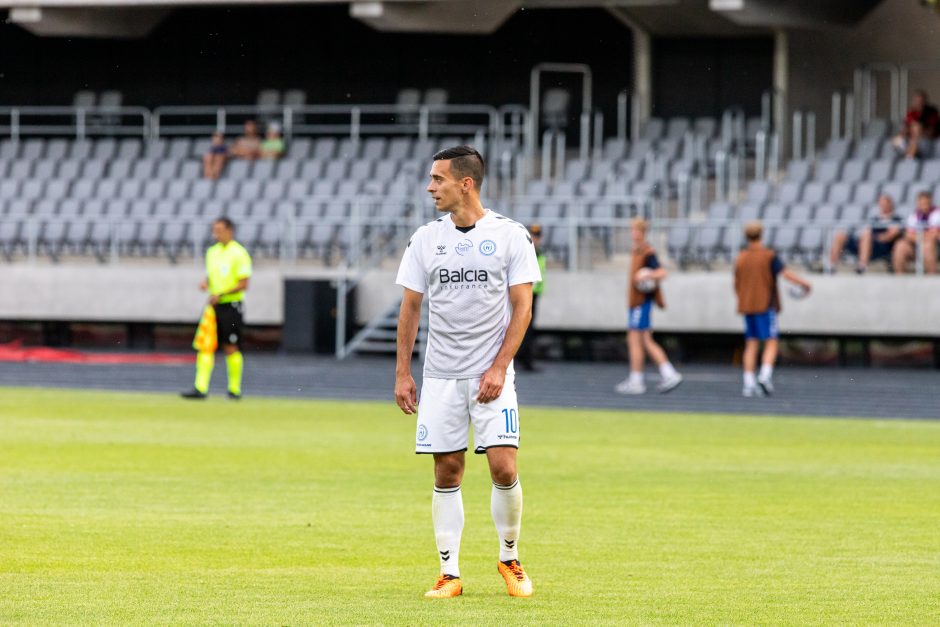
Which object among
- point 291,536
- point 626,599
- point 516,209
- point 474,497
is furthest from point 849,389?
point 626,599

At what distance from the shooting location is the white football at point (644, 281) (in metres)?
21.2

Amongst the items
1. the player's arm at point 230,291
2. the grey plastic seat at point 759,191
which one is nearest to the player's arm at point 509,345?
the player's arm at point 230,291

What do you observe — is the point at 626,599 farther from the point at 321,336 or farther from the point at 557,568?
the point at 321,336

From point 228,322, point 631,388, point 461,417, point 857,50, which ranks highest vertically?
point 857,50

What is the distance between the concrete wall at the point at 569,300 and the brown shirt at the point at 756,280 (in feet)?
21.3

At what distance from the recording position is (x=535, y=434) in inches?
659

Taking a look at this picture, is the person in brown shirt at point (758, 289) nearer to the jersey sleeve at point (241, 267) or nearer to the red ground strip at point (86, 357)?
the jersey sleeve at point (241, 267)

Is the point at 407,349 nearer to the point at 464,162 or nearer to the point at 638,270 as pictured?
the point at 464,162

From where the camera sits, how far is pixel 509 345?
24.7 feet

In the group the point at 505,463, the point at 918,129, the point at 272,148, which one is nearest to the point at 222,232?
the point at 505,463

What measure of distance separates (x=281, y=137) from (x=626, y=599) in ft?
97.8

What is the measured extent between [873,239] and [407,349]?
813 inches

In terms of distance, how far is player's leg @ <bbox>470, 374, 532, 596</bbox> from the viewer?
24.9ft

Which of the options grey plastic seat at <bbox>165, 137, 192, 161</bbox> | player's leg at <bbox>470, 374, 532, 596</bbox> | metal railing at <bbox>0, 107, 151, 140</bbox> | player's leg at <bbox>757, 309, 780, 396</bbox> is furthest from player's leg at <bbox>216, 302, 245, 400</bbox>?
metal railing at <bbox>0, 107, 151, 140</bbox>
